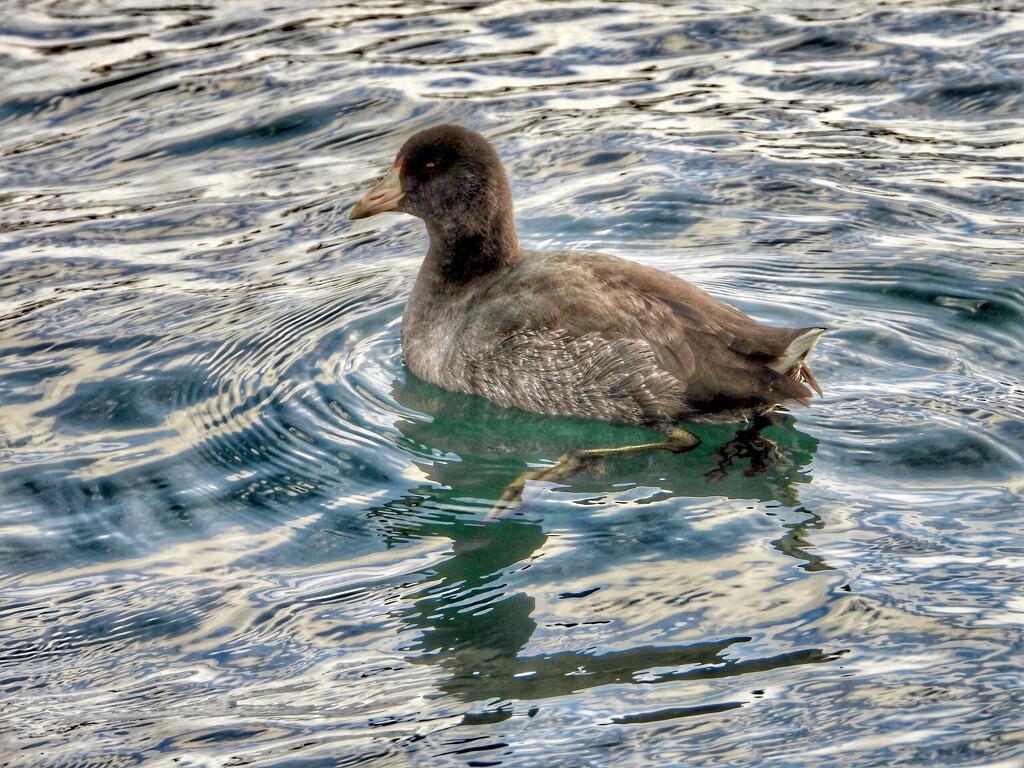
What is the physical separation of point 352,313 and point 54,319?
1.90 meters

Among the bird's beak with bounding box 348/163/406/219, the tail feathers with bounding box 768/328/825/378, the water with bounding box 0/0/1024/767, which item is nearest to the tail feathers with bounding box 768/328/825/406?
the tail feathers with bounding box 768/328/825/378

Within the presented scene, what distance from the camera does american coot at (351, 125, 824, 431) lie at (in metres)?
6.58

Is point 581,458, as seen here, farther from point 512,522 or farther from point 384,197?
point 384,197

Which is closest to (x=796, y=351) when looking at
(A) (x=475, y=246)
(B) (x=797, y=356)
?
(B) (x=797, y=356)

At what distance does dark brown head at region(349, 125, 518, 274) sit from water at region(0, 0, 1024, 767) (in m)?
0.85

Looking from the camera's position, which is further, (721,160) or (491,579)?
(721,160)

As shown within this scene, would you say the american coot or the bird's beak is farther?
the bird's beak

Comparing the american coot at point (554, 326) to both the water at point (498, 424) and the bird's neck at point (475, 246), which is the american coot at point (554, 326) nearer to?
the bird's neck at point (475, 246)

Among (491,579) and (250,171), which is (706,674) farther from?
(250,171)

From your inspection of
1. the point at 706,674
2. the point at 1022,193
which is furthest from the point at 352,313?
the point at 1022,193

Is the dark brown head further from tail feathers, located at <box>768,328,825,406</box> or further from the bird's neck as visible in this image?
tail feathers, located at <box>768,328,825,406</box>

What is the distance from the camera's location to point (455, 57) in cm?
1206

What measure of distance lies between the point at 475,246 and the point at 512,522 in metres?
2.00

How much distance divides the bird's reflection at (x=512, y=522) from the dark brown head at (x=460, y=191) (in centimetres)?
86
